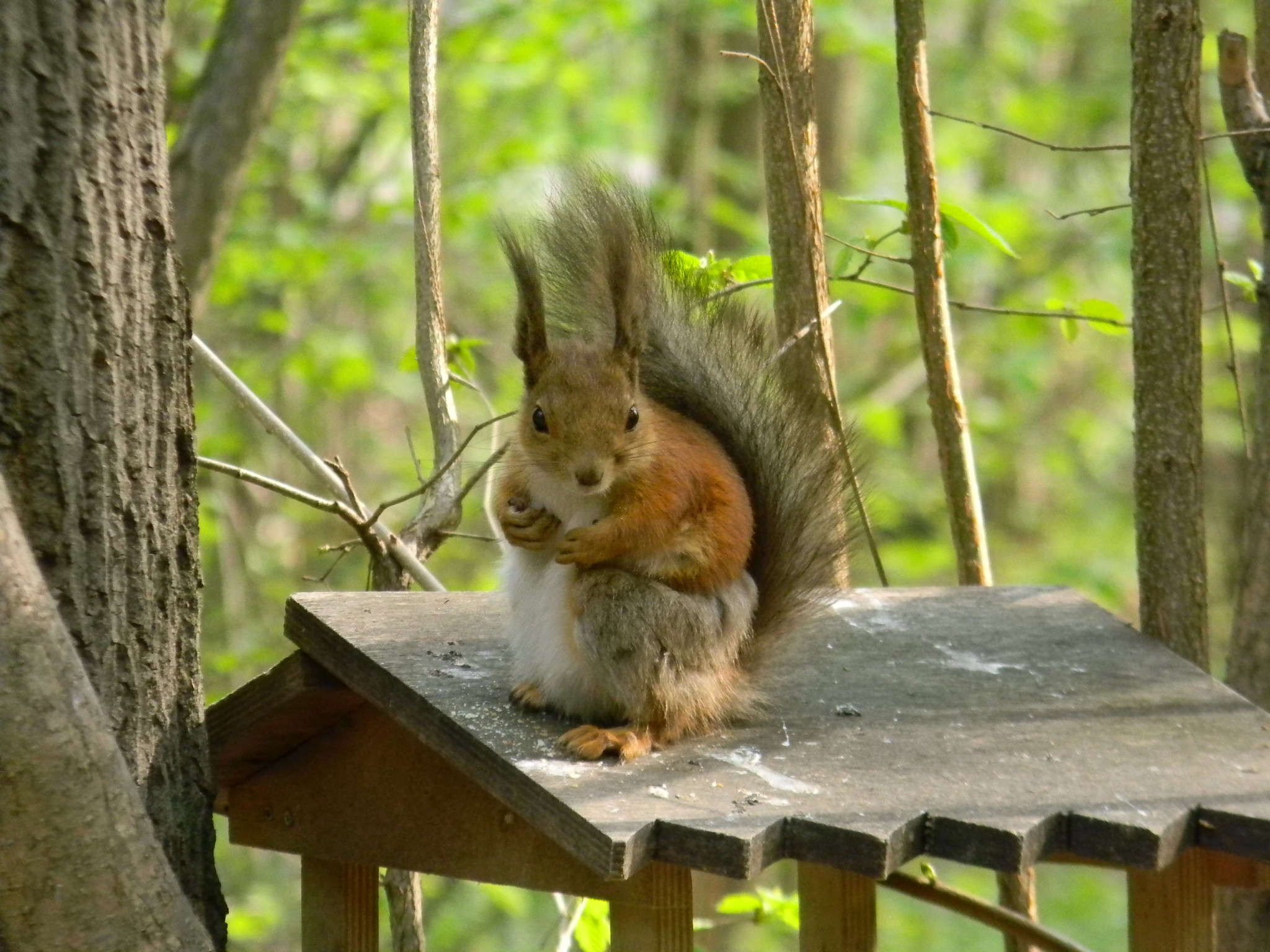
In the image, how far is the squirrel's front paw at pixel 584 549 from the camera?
6.18 feet

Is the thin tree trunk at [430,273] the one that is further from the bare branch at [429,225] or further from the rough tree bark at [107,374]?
the rough tree bark at [107,374]

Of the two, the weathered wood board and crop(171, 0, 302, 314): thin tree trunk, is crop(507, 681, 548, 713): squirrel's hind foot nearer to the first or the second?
the weathered wood board

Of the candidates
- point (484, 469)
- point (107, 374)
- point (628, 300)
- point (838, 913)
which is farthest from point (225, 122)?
point (838, 913)

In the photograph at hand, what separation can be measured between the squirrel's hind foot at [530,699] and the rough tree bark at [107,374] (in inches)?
16.0

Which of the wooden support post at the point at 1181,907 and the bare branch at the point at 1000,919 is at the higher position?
the wooden support post at the point at 1181,907

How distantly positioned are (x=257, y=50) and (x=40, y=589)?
2392mm

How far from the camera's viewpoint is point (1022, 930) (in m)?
2.39

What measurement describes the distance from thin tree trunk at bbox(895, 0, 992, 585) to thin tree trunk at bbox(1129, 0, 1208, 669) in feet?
1.39

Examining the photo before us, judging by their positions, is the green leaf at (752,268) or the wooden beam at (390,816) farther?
the green leaf at (752,268)

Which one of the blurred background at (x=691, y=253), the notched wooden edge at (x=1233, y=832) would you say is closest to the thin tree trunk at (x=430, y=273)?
the notched wooden edge at (x=1233, y=832)

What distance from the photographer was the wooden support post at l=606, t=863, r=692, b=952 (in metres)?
1.71

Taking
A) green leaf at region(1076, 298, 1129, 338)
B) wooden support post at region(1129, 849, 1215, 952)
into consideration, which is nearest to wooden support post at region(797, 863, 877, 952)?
wooden support post at region(1129, 849, 1215, 952)

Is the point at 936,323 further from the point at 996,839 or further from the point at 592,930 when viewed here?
the point at 996,839

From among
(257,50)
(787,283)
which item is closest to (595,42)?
(257,50)
